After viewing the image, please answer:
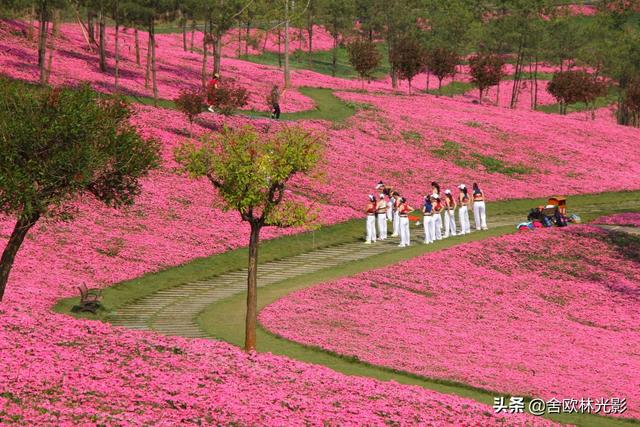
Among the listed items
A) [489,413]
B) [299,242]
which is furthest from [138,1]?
[489,413]

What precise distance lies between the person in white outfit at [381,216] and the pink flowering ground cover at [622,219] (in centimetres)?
1404

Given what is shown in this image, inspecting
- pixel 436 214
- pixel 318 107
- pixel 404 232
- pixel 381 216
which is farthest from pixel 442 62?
pixel 404 232

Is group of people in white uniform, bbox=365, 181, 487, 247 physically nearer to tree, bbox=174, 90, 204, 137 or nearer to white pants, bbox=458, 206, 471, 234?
white pants, bbox=458, 206, 471, 234

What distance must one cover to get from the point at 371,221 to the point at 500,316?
12055mm

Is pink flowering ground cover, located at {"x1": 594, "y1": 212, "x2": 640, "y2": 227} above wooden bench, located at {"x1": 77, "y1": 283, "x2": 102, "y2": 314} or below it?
below

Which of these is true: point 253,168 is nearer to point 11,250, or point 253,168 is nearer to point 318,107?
point 11,250

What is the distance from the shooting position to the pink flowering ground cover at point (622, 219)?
55656 mm

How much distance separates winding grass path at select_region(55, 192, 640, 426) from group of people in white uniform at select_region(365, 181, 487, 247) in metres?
0.71

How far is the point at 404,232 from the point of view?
47719mm

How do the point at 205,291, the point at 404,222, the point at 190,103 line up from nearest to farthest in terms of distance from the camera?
1. the point at 205,291
2. the point at 404,222
3. the point at 190,103

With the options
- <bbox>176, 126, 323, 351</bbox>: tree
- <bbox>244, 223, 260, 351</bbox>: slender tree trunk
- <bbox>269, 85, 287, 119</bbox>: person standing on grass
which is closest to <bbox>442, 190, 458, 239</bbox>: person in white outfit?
<bbox>269, 85, 287, 119</bbox>: person standing on grass

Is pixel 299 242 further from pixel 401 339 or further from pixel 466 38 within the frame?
pixel 466 38

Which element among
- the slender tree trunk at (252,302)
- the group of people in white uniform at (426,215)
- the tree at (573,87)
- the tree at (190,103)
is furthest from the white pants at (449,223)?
the tree at (573,87)

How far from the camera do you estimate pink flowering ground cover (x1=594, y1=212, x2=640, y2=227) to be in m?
55.7
